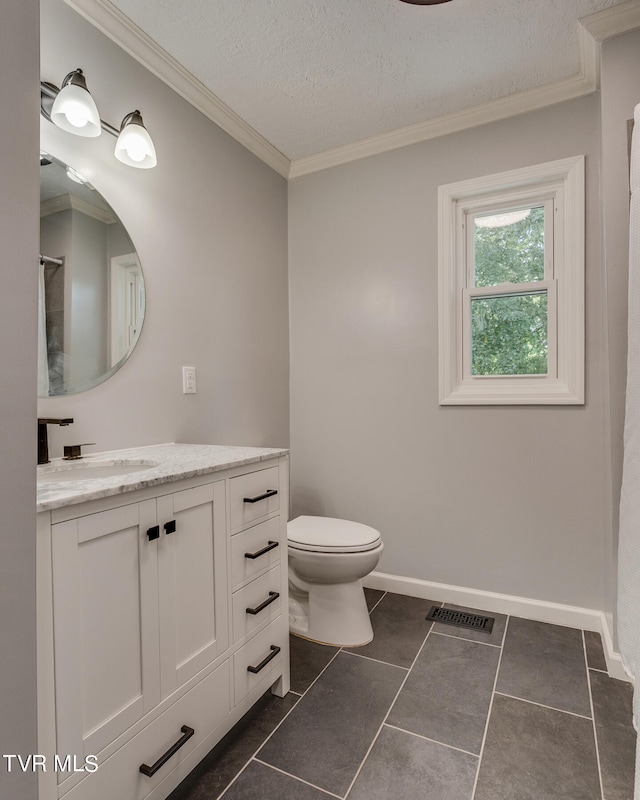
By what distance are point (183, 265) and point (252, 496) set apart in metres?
1.10

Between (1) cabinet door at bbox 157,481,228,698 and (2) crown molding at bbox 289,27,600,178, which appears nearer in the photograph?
(1) cabinet door at bbox 157,481,228,698

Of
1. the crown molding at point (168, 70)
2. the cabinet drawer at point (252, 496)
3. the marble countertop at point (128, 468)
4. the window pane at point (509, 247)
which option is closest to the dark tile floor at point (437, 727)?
the cabinet drawer at point (252, 496)

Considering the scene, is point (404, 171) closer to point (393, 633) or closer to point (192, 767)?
point (393, 633)

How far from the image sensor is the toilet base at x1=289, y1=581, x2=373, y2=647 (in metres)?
1.96

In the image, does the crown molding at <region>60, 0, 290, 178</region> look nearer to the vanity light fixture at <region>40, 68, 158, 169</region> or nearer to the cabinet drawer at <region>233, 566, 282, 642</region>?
the vanity light fixture at <region>40, 68, 158, 169</region>

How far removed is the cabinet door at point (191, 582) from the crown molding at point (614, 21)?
214 cm

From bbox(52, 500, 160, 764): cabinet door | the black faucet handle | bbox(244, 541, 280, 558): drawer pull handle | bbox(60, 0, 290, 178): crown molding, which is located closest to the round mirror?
the black faucet handle

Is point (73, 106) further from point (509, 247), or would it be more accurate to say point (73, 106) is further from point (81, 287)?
point (509, 247)

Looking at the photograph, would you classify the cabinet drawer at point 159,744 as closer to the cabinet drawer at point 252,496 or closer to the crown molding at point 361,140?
the cabinet drawer at point 252,496

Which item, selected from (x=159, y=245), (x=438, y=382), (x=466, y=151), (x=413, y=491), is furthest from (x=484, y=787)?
(x=466, y=151)

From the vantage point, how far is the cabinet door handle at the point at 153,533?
41.9 inches

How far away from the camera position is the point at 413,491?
242 centimetres

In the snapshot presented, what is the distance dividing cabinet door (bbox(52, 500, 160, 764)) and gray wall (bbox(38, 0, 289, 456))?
63 centimetres

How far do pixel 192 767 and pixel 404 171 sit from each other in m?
2.65
